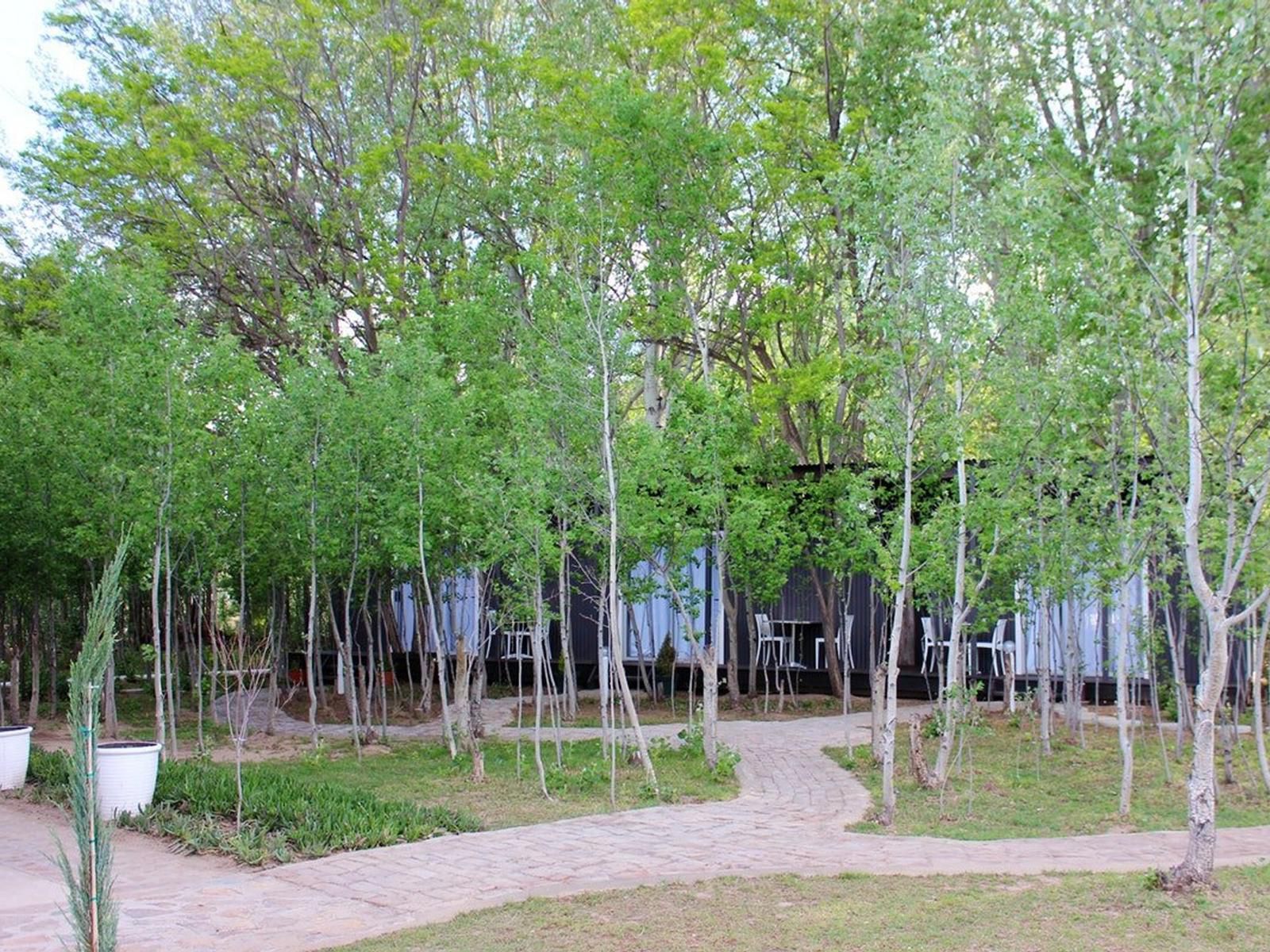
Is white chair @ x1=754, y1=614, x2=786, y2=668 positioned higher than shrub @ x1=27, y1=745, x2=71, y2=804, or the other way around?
white chair @ x1=754, y1=614, x2=786, y2=668

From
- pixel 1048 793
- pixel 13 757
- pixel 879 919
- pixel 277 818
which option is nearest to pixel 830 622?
pixel 1048 793

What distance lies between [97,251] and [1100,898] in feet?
49.3

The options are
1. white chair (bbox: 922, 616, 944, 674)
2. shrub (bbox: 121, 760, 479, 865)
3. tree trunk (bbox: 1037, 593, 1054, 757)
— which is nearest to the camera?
shrub (bbox: 121, 760, 479, 865)

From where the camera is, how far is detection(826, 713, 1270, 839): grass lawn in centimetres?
877

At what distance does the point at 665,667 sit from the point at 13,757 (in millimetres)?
9347

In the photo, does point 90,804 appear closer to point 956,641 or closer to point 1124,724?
point 956,641

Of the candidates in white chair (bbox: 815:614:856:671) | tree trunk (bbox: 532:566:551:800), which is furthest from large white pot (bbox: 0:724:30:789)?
white chair (bbox: 815:614:856:671)

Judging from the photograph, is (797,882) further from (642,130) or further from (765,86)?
(765,86)

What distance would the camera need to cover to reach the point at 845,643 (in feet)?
53.4

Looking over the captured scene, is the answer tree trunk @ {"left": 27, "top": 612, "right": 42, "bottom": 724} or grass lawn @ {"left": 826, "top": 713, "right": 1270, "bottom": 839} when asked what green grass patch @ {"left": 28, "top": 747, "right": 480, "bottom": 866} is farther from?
tree trunk @ {"left": 27, "top": 612, "right": 42, "bottom": 724}

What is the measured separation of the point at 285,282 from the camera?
699 inches

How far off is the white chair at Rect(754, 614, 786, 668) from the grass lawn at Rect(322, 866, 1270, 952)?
1072cm

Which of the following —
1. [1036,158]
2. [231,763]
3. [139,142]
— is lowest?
[231,763]

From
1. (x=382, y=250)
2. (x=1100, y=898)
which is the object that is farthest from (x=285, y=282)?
(x=1100, y=898)
